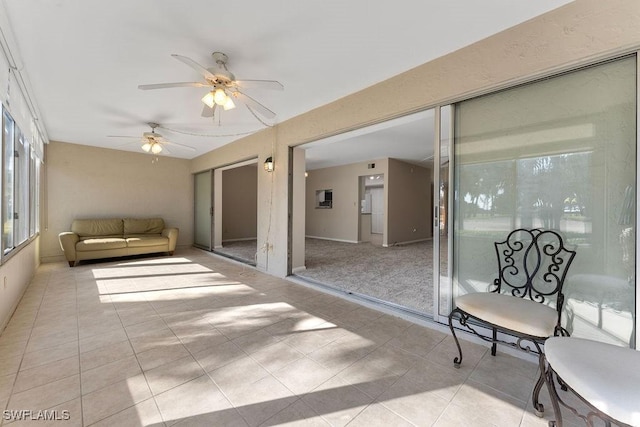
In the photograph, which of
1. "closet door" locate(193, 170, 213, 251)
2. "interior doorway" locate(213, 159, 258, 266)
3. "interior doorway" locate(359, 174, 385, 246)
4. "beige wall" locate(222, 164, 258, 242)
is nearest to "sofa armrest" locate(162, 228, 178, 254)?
"closet door" locate(193, 170, 213, 251)

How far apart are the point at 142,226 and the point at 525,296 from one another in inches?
285

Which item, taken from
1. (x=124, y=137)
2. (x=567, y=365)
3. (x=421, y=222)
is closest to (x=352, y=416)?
(x=567, y=365)

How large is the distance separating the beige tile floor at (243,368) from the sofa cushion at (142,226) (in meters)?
3.09

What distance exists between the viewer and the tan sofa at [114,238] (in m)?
4.87

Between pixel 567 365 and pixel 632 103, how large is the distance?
1735 mm

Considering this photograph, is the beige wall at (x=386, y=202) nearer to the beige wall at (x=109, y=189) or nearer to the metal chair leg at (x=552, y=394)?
the beige wall at (x=109, y=189)

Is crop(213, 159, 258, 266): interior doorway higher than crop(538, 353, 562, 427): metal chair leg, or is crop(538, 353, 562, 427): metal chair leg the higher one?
→ crop(213, 159, 258, 266): interior doorway

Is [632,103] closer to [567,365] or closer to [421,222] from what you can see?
[567,365]

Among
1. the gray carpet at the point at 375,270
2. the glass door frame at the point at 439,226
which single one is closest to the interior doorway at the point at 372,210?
the gray carpet at the point at 375,270

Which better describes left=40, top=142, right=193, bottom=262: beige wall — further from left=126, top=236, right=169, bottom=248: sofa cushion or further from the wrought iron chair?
the wrought iron chair

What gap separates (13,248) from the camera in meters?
3.04

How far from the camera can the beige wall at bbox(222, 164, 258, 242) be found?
8.24 m

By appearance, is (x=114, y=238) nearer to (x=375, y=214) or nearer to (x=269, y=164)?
(x=269, y=164)

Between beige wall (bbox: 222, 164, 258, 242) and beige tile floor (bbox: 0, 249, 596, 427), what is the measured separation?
5.20 metres
